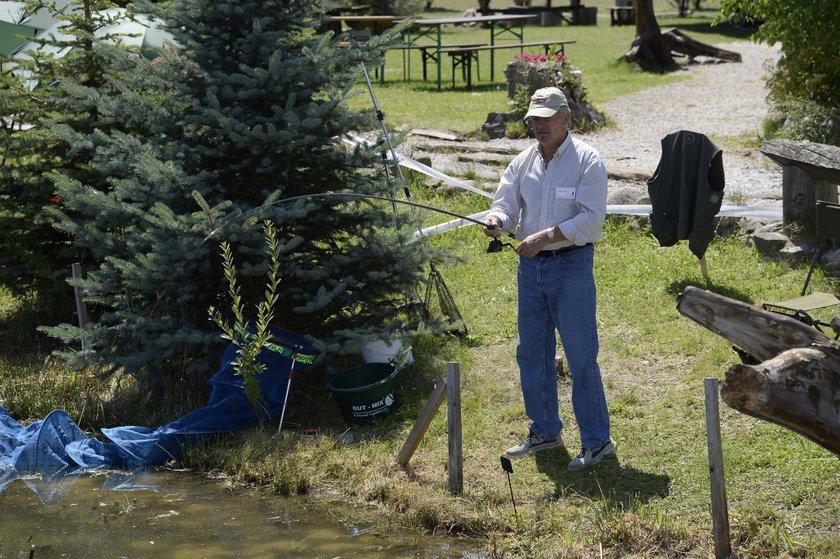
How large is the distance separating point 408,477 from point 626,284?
3.41 metres

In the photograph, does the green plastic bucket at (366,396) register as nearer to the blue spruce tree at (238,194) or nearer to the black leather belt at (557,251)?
the blue spruce tree at (238,194)

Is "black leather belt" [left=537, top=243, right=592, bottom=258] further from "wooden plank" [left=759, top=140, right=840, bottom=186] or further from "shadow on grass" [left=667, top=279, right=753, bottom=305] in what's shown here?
"shadow on grass" [left=667, top=279, right=753, bottom=305]

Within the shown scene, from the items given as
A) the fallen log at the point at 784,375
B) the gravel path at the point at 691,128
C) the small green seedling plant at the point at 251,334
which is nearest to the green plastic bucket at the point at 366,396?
the small green seedling plant at the point at 251,334

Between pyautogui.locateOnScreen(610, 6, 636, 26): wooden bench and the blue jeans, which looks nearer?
the blue jeans

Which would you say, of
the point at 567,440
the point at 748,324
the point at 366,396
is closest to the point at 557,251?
the point at 567,440

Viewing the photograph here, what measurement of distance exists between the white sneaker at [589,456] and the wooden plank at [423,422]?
797mm

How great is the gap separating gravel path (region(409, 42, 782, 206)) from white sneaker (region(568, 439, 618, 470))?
504 cm

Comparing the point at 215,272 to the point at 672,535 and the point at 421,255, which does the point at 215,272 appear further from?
the point at 672,535

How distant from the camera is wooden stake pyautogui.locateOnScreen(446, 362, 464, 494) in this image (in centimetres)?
562

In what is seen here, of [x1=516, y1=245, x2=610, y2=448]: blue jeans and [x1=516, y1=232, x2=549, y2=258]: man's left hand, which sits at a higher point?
[x1=516, y1=232, x2=549, y2=258]: man's left hand

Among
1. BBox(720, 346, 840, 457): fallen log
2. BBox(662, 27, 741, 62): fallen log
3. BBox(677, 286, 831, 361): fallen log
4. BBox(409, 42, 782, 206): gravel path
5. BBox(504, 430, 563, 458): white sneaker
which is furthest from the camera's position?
BBox(662, 27, 741, 62): fallen log

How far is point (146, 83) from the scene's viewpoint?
7.36 meters

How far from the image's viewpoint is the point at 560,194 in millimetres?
5613

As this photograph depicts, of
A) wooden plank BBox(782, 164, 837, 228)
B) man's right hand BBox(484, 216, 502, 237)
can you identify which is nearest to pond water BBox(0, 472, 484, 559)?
man's right hand BBox(484, 216, 502, 237)
